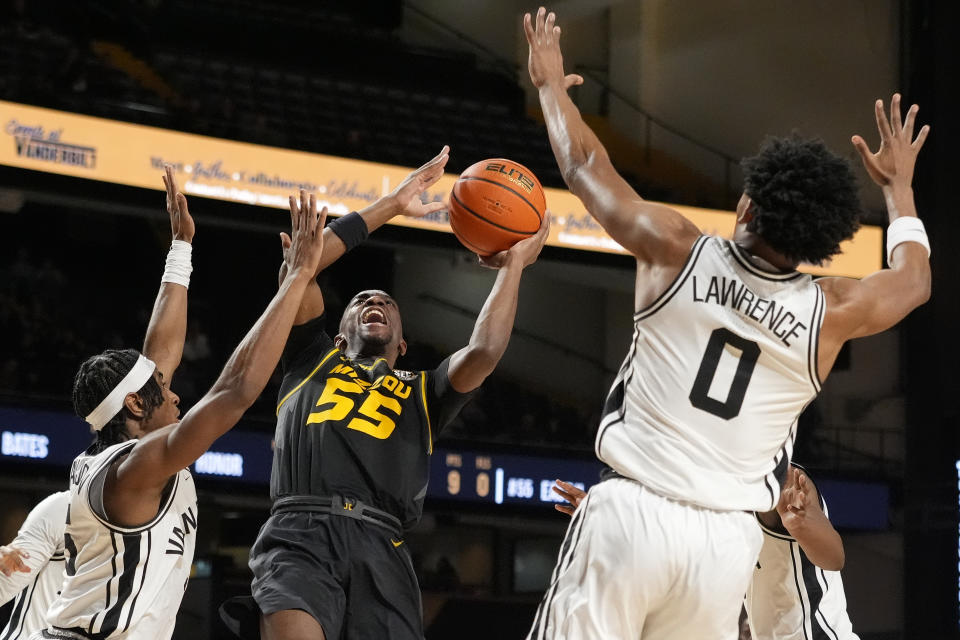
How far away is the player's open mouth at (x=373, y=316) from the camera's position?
4.56m

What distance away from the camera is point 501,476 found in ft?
39.8

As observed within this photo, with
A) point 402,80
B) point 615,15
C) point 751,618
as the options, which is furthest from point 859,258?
point 751,618

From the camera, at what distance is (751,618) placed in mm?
4227

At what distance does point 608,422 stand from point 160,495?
4.38ft

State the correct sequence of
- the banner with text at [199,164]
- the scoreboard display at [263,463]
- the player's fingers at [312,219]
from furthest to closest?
the banner with text at [199,164], the scoreboard display at [263,463], the player's fingers at [312,219]

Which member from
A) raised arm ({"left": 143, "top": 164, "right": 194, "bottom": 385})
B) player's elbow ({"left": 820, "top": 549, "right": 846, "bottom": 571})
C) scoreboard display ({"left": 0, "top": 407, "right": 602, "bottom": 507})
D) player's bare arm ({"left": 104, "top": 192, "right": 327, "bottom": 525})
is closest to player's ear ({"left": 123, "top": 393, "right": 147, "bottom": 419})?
player's bare arm ({"left": 104, "top": 192, "right": 327, "bottom": 525})

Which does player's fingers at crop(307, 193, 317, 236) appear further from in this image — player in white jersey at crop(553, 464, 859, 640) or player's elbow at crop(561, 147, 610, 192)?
player in white jersey at crop(553, 464, 859, 640)

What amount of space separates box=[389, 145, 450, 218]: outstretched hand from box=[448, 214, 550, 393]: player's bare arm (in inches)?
13.2

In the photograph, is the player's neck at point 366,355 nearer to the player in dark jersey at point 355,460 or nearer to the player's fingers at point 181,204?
the player in dark jersey at point 355,460

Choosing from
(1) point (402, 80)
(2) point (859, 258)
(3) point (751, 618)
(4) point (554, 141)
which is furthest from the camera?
(1) point (402, 80)

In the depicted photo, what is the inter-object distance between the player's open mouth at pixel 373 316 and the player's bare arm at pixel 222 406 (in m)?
1.05

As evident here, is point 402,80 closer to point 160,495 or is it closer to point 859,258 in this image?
point 859,258

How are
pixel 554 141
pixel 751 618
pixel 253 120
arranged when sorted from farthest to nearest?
pixel 253 120 → pixel 751 618 → pixel 554 141

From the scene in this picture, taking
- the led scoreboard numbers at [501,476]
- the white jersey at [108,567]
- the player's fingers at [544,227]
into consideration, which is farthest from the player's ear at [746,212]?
the led scoreboard numbers at [501,476]
